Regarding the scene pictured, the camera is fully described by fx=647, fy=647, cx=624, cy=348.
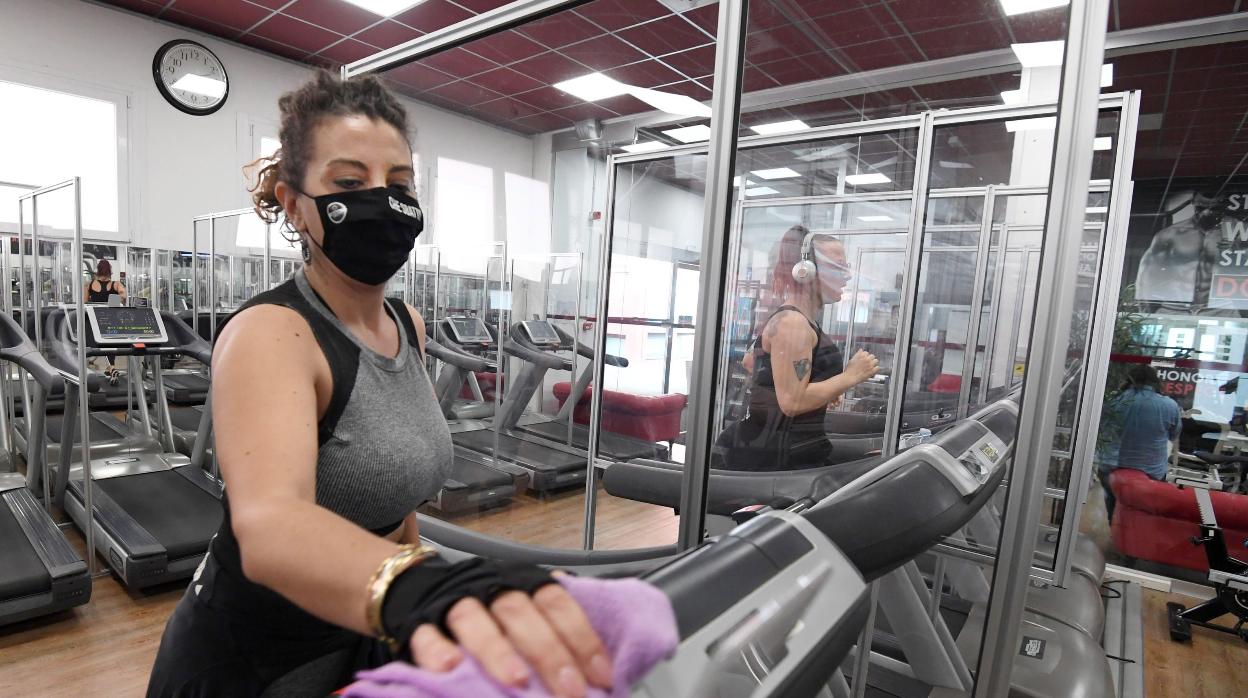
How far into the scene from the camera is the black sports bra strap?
3.73ft

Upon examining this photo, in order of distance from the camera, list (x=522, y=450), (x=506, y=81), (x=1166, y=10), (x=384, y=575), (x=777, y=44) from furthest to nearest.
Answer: (x=522, y=450) < (x=506, y=81) < (x=1166, y=10) < (x=777, y=44) < (x=384, y=575)

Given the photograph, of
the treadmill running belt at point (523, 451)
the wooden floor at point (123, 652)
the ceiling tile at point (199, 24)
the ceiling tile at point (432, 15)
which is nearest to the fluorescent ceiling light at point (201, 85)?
the ceiling tile at point (199, 24)

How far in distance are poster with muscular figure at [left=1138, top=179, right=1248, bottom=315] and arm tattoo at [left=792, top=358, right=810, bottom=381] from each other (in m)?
3.83

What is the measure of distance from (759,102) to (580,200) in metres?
6.56

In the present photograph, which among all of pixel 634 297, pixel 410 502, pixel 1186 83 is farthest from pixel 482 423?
pixel 1186 83

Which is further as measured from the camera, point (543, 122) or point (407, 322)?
point (543, 122)

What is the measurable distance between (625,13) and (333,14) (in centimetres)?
273

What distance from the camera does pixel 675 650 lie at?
48 cm

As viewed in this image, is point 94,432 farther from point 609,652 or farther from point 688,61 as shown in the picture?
point 609,652

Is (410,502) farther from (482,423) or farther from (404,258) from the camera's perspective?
(482,423)

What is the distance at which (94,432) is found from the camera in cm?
484

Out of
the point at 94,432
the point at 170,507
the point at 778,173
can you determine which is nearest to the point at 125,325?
the point at 170,507

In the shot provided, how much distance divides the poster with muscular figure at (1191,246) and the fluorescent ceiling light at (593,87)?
14.9 ft

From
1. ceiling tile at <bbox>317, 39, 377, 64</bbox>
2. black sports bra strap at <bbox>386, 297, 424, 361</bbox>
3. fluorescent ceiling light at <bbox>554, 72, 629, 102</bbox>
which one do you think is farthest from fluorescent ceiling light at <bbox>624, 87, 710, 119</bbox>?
black sports bra strap at <bbox>386, 297, 424, 361</bbox>
